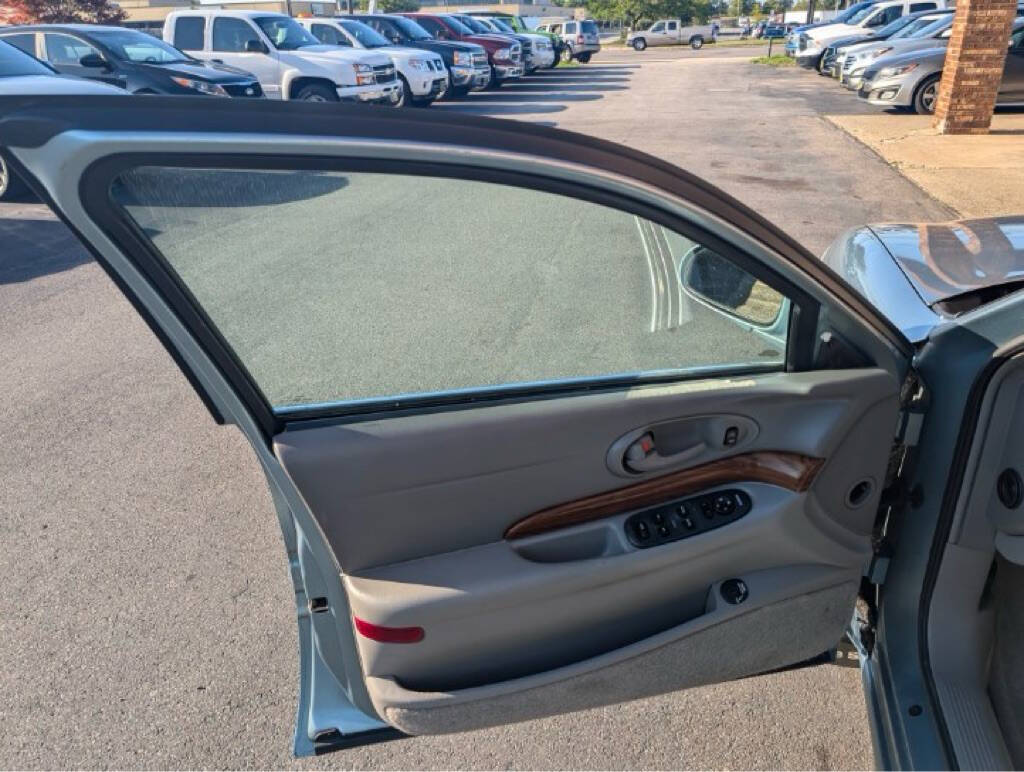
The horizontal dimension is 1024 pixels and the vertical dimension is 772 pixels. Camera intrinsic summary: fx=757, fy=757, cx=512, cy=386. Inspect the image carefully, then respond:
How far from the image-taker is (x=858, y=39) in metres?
21.1

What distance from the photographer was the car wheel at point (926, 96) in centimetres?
1388

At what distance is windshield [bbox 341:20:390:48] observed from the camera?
633 inches

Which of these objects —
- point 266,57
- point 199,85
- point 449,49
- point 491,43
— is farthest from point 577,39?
point 199,85

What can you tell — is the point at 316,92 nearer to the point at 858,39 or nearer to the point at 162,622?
the point at 162,622

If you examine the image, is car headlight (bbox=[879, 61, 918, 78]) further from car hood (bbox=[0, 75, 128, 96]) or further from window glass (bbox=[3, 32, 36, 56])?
window glass (bbox=[3, 32, 36, 56])

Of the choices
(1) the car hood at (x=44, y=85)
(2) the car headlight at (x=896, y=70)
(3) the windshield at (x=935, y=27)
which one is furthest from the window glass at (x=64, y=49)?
(3) the windshield at (x=935, y=27)

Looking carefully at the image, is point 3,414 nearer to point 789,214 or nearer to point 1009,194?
point 789,214

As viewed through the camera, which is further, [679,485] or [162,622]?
[162,622]

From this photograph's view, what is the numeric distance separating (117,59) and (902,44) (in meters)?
14.4

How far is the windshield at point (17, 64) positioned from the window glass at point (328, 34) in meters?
7.59

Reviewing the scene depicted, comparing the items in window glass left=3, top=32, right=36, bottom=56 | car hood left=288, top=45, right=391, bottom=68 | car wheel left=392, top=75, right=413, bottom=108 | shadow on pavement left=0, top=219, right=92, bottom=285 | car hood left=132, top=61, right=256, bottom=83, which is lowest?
shadow on pavement left=0, top=219, right=92, bottom=285

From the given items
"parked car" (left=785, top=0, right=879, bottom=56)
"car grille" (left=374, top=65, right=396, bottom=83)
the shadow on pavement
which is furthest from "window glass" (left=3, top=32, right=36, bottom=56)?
"parked car" (left=785, top=0, right=879, bottom=56)

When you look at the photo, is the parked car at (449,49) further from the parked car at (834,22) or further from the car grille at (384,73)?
the parked car at (834,22)

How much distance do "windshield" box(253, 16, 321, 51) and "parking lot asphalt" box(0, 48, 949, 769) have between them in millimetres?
9604
